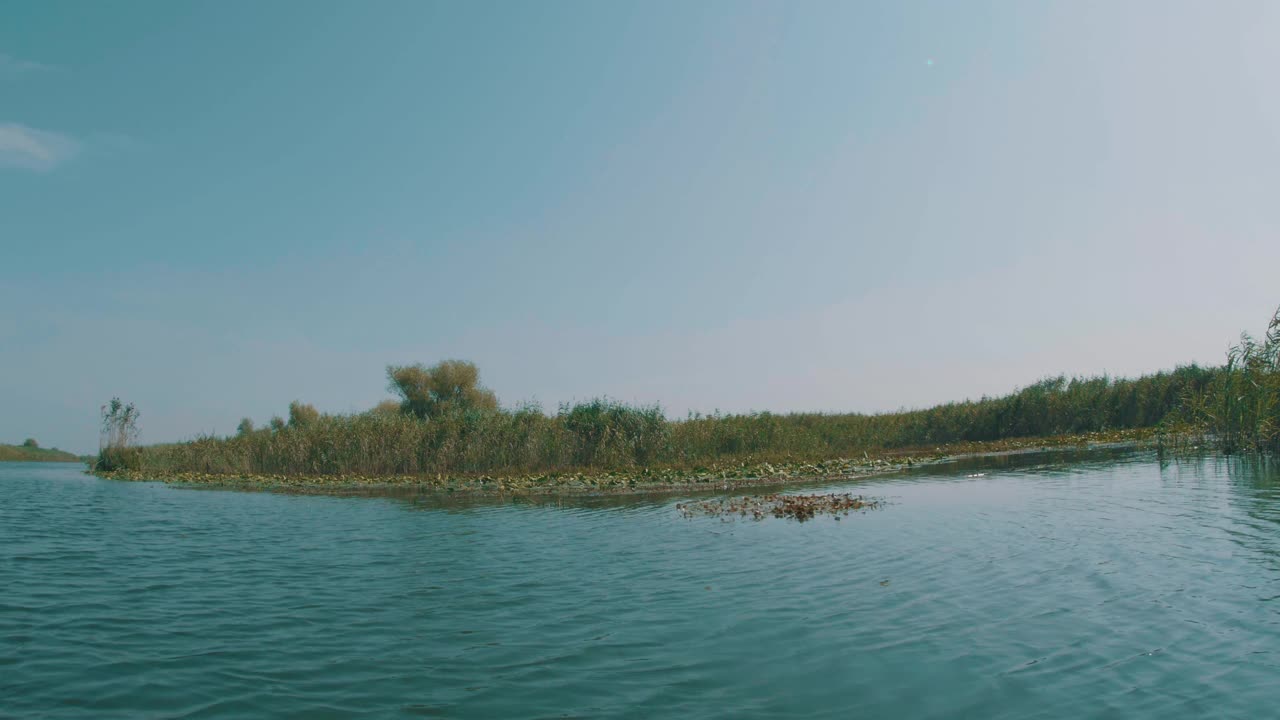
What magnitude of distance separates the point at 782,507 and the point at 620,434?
1573cm

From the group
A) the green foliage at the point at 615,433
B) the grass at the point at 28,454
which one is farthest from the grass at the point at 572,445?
the grass at the point at 28,454

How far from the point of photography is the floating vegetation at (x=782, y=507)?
16.3 meters

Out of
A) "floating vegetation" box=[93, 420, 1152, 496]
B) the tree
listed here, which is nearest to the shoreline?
"floating vegetation" box=[93, 420, 1152, 496]

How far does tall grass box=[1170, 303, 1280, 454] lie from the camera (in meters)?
23.9

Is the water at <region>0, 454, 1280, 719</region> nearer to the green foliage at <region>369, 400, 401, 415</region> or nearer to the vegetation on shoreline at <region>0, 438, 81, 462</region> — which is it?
the green foliage at <region>369, 400, 401, 415</region>

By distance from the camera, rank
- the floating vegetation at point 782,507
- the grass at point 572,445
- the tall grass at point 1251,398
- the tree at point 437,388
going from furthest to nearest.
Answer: the tree at point 437,388, the grass at point 572,445, the tall grass at point 1251,398, the floating vegetation at point 782,507

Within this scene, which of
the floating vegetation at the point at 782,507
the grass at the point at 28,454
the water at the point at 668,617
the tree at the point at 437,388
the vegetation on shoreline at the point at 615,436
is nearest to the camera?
the water at the point at 668,617

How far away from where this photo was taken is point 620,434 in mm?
32219

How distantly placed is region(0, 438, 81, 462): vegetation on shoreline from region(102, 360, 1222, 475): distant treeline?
73122mm

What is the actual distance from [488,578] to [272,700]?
472cm

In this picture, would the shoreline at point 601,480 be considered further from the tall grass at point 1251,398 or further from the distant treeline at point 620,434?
the tall grass at point 1251,398

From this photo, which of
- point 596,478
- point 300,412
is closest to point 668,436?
point 596,478

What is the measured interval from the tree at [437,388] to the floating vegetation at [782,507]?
176ft

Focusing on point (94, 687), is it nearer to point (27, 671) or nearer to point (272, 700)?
point (27, 671)
